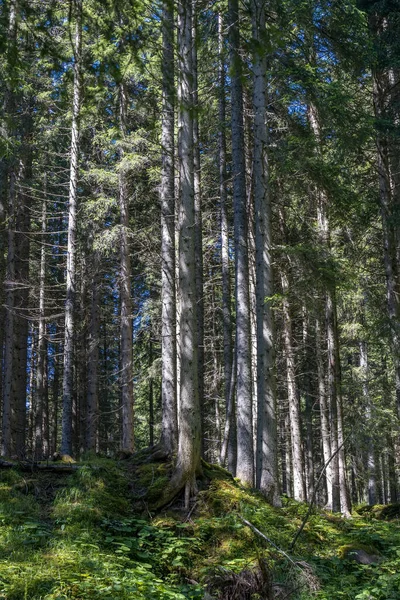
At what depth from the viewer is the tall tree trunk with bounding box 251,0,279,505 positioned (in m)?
9.25

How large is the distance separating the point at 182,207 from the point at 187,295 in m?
1.55

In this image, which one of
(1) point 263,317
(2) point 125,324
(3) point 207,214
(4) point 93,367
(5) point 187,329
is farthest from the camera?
(4) point 93,367

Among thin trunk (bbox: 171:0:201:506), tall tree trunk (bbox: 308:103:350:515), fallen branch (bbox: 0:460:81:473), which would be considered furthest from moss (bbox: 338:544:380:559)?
tall tree trunk (bbox: 308:103:350:515)

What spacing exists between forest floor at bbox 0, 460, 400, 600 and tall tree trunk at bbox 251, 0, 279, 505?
656 millimetres

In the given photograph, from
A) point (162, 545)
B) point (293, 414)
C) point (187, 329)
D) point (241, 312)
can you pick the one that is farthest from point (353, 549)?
point (293, 414)

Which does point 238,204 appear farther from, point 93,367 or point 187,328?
point 93,367

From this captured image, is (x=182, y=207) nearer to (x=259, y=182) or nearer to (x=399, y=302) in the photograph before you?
(x=259, y=182)

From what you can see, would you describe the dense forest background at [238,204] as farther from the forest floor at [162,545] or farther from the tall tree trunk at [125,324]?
the forest floor at [162,545]

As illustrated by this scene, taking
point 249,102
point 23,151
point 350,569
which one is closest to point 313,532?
point 350,569

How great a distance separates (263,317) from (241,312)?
6.52 feet

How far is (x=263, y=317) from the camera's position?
31.8 feet

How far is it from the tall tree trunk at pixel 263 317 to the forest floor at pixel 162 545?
0.66m

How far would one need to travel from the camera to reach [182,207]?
842 centimetres

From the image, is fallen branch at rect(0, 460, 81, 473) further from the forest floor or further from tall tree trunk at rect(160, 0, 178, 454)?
tall tree trunk at rect(160, 0, 178, 454)
